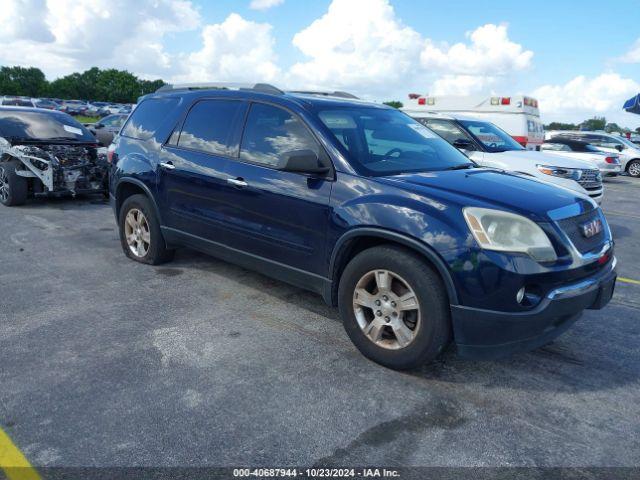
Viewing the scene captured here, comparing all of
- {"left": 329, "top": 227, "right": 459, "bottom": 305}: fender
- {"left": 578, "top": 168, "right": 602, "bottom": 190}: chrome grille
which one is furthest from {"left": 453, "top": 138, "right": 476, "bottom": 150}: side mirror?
{"left": 329, "top": 227, "right": 459, "bottom": 305}: fender

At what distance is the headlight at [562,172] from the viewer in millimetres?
7923

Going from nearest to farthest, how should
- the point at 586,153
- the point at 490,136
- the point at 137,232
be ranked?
the point at 137,232 < the point at 490,136 < the point at 586,153

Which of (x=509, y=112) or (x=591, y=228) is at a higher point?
(x=509, y=112)

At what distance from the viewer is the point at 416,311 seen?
131 inches

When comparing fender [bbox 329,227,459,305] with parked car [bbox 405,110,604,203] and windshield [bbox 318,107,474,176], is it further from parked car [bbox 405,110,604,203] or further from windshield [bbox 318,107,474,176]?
parked car [bbox 405,110,604,203]

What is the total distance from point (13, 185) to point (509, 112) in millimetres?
10691

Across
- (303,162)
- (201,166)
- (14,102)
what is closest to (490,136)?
(201,166)

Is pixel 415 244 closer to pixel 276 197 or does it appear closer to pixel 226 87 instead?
pixel 276 197

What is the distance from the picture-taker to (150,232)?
5.38 m

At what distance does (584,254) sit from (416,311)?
1093mm

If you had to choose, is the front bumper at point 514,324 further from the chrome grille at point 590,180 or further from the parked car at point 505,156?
the chrome grille at point 590,180

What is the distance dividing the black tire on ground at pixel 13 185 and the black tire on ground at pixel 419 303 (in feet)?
23.3

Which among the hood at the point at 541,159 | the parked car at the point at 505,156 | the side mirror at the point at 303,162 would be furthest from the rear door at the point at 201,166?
the hood at the point at 541,159

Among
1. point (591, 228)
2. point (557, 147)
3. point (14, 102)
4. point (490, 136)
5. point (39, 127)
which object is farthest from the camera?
point (14, 102)
